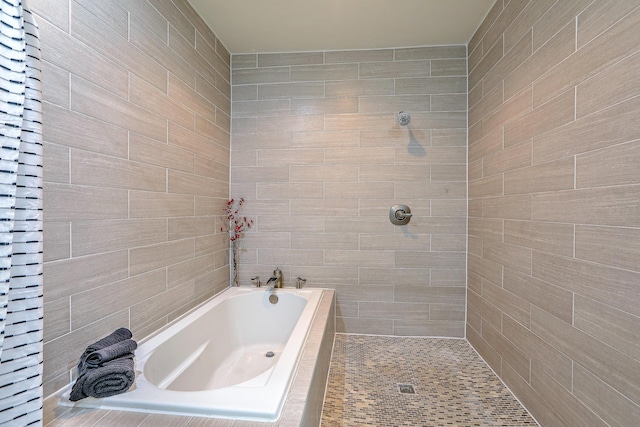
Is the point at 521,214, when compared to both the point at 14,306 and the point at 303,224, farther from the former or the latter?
the point at 14,306

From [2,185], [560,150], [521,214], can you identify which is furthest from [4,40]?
[521,214]

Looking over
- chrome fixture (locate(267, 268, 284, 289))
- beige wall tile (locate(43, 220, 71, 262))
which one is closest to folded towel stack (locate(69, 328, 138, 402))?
beige wall tile (locate(43, 220, 71, 262))

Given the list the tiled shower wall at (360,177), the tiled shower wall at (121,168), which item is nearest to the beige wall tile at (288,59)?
the tiled shower wall at (360,177)

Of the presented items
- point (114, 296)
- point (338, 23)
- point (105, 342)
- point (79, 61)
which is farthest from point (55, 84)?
point (338, 23)

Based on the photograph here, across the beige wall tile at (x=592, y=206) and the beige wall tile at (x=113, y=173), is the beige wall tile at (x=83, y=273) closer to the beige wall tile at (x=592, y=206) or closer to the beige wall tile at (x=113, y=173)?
the beige wall tile at (x=113, y=173)

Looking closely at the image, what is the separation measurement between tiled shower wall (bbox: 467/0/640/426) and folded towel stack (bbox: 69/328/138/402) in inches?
70.2

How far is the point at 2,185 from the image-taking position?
73 centimetres

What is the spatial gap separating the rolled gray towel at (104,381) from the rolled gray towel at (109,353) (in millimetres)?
17

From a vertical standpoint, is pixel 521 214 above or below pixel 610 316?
above

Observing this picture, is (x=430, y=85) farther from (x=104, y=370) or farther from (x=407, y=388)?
(x=104, y=370)

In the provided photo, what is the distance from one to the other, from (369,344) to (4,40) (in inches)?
101

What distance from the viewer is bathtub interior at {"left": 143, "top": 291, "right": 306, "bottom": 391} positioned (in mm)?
1610

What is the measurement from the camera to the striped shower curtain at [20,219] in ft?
2.42

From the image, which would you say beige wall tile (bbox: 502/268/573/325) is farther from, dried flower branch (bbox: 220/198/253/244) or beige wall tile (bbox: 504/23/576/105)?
dried flower branch (bbox: 220/198/253/244)
